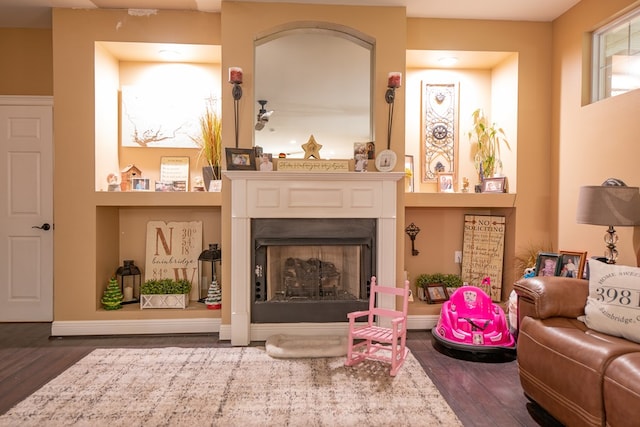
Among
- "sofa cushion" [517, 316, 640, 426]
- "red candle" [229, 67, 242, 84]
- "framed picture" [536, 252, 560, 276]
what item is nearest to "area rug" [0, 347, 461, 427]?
"sofa cushion" [517, 316, 640, 426]

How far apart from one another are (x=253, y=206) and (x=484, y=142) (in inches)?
92.6

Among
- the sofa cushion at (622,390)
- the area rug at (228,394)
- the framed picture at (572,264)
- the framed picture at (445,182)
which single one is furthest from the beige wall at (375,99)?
the sofa cushion at (622,390)

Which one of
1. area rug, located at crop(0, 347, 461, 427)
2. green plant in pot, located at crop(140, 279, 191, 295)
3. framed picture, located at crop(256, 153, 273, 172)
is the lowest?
area rug, located at crop(0, 347, 461, 427)

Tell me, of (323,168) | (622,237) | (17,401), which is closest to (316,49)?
(323,168)

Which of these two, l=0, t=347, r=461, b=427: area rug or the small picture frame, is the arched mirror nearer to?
the small picture frame

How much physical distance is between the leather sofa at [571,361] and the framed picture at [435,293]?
54.1 inches

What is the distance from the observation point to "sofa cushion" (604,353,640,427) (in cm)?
158

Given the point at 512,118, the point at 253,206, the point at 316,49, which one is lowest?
the point at 253,206

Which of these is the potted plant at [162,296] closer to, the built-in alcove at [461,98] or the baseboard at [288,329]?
the baseboard at [288,329]

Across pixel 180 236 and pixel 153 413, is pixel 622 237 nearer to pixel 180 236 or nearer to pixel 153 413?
pixel 153 413

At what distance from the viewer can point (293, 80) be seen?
138 inches

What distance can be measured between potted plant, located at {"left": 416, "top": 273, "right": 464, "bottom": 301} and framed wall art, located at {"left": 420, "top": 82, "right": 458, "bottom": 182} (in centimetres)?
96

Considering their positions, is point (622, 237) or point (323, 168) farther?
point (323, 168)

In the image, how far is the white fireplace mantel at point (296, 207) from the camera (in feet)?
10.9
